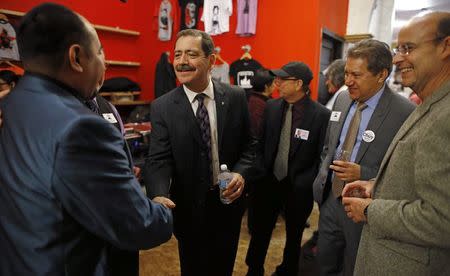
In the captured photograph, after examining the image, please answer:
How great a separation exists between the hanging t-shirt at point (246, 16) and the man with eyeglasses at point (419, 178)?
4.07 m

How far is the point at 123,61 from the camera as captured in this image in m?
6.20

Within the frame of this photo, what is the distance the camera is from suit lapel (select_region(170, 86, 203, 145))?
1.93 meters

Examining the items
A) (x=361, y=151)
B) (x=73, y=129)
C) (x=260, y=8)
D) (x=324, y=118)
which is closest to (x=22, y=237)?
(x=73, y=129)

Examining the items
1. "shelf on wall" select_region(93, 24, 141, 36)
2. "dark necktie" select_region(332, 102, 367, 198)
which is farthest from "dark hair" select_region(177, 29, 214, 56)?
"shelf on wall" select_region(93, 24, 141, 36)

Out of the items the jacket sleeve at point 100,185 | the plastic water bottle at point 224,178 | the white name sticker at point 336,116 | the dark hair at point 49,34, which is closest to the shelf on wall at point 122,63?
the plastic water bottle at point 224,178

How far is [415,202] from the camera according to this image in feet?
3.55

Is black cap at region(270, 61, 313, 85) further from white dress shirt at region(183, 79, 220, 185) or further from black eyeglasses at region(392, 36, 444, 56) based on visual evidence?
black eyeglasses at region(392, 36, 444, 56)

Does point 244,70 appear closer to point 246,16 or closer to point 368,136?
point 246,16

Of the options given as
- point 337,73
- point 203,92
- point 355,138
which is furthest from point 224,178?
point 337,73

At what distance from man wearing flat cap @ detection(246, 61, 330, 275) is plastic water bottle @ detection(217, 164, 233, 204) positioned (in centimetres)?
79

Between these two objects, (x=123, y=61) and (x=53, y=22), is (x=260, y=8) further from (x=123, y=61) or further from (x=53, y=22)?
(x=53, y=22)

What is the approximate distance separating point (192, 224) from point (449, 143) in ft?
4.80

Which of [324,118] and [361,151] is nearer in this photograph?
[361,151]

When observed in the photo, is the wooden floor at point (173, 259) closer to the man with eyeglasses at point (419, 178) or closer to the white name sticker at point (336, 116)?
the white name sticker at point (336, 116)
